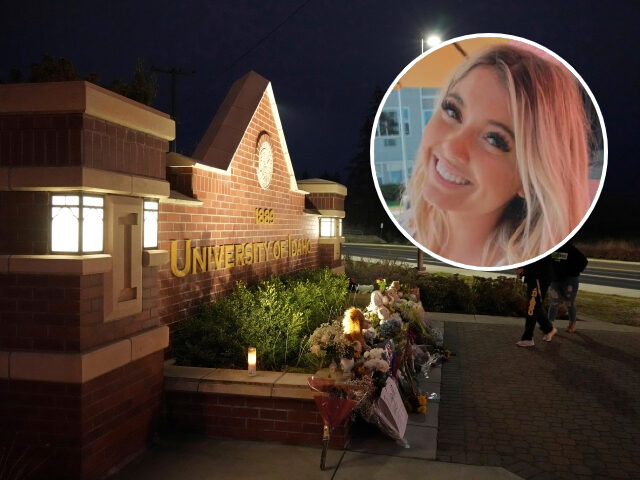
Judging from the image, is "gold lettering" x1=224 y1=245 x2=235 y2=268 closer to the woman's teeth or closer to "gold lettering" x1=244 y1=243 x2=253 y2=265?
"gold lettering" x1=244 y1=243 x2=253 y2=265

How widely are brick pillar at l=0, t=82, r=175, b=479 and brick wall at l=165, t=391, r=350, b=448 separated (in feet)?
3.05

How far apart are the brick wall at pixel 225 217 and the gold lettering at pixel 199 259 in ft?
0.26

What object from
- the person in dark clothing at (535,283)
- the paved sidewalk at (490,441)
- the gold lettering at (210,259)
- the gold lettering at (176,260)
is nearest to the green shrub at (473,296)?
the person in dark clothing at (535,283)

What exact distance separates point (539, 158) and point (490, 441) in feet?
9.62

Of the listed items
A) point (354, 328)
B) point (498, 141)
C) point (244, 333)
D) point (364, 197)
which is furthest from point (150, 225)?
point (364, 197)

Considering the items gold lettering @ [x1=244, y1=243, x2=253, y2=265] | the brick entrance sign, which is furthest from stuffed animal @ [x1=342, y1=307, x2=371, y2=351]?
gold lettering @ [x1=244, y1=243, x2=253, y2=265]

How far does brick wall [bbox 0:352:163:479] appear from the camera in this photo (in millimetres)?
4301

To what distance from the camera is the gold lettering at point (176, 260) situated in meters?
6.59

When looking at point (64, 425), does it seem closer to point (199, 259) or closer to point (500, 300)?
point (199, 259)

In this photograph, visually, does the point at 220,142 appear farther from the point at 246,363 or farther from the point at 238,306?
the point at 246,363

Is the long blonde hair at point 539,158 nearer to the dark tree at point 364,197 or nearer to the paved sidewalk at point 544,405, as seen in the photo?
the paved sidewalk at point 544,405

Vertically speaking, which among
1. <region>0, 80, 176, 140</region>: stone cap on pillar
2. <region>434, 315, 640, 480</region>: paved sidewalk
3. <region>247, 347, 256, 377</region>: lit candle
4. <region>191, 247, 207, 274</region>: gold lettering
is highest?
<region>0, 80, 176, 140</region>: stone cap on pillar

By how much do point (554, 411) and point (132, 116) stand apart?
5.37 metres

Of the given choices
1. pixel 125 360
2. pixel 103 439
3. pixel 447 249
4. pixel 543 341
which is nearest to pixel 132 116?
pixel 125 360
